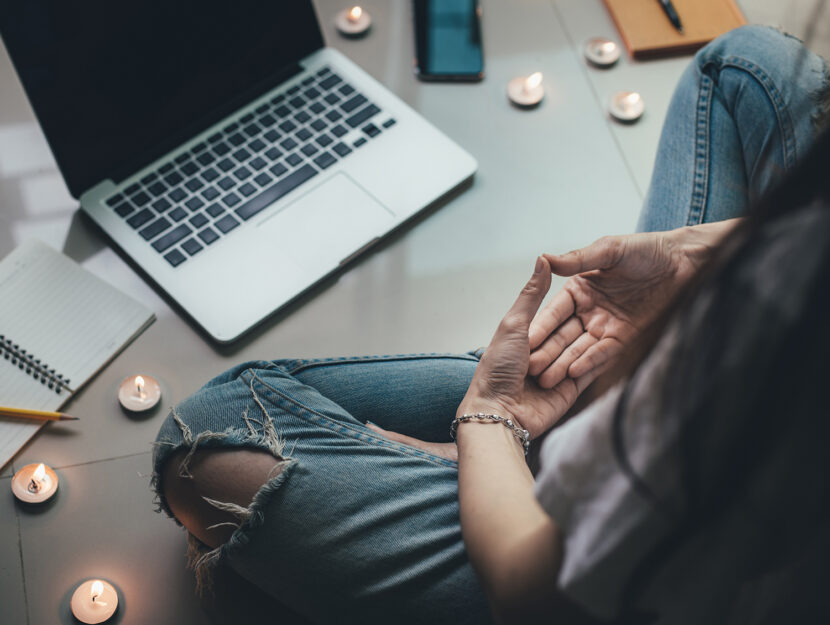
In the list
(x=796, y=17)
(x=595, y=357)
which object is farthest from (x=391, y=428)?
(x=796, y=17)

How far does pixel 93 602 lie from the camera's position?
2.81 ft

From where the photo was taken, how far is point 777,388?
0.35 meters

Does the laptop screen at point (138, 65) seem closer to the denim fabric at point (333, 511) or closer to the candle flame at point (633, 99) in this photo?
the denim fabric at point (333, 511)

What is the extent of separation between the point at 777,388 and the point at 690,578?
14 cm

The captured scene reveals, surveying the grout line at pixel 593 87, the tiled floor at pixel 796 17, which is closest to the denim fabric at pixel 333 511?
the grout line at pixel 593 87

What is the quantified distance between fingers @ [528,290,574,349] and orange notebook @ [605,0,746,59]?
651 millimetres

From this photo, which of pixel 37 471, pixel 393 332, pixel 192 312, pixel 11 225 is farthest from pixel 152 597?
pixel 11 225

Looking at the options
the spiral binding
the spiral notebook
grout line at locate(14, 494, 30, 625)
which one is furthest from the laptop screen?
grout line at locate(14, 494, 30, 625)

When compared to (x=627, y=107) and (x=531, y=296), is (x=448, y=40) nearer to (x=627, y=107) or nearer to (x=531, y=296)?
(x=627, y=107)

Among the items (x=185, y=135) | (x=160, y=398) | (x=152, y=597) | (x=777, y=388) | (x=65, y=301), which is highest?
(x=777, y=388)

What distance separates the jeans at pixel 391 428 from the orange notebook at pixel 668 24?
0.31m

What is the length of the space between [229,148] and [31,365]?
1.39ft

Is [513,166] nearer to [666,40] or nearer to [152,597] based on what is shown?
[666,40]

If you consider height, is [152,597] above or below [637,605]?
below
